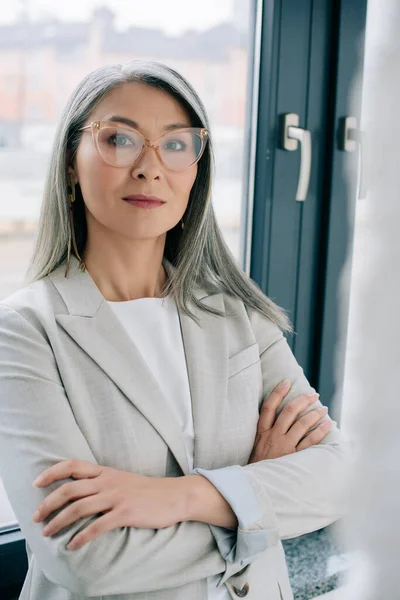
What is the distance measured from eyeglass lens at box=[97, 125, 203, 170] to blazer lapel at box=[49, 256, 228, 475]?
0.24 meters

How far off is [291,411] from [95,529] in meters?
0.48

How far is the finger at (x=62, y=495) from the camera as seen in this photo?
3.10 feet

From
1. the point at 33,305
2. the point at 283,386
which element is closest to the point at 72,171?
the point at 33,305

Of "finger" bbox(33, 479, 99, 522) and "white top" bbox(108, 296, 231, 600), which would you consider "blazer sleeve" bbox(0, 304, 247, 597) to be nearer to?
"finger" bbox(33, 479, 99, 522)

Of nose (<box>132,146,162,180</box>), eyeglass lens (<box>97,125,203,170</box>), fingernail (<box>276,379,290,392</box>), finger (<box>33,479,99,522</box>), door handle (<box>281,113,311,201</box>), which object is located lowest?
finger (<box>33,479,99,522</box>)

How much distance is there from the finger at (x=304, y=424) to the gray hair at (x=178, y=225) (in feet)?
0.80

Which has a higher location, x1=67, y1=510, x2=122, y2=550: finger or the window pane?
the window pane

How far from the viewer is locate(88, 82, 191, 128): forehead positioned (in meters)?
1.21

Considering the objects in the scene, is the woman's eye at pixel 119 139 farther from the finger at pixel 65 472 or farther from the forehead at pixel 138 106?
the finger at pixel 65 472

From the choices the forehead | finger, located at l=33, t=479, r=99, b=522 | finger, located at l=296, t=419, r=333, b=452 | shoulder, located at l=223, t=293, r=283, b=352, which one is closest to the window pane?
the forehead

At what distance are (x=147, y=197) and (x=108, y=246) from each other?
149 mm

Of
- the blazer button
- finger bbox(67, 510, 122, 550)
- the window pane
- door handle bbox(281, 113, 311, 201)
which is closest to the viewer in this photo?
finger bbox(67, 510, 122, 550)

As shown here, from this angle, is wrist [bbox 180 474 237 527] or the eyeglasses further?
the eyeglasses

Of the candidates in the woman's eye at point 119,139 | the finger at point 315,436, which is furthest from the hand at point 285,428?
the woman's eye at point 119,139
